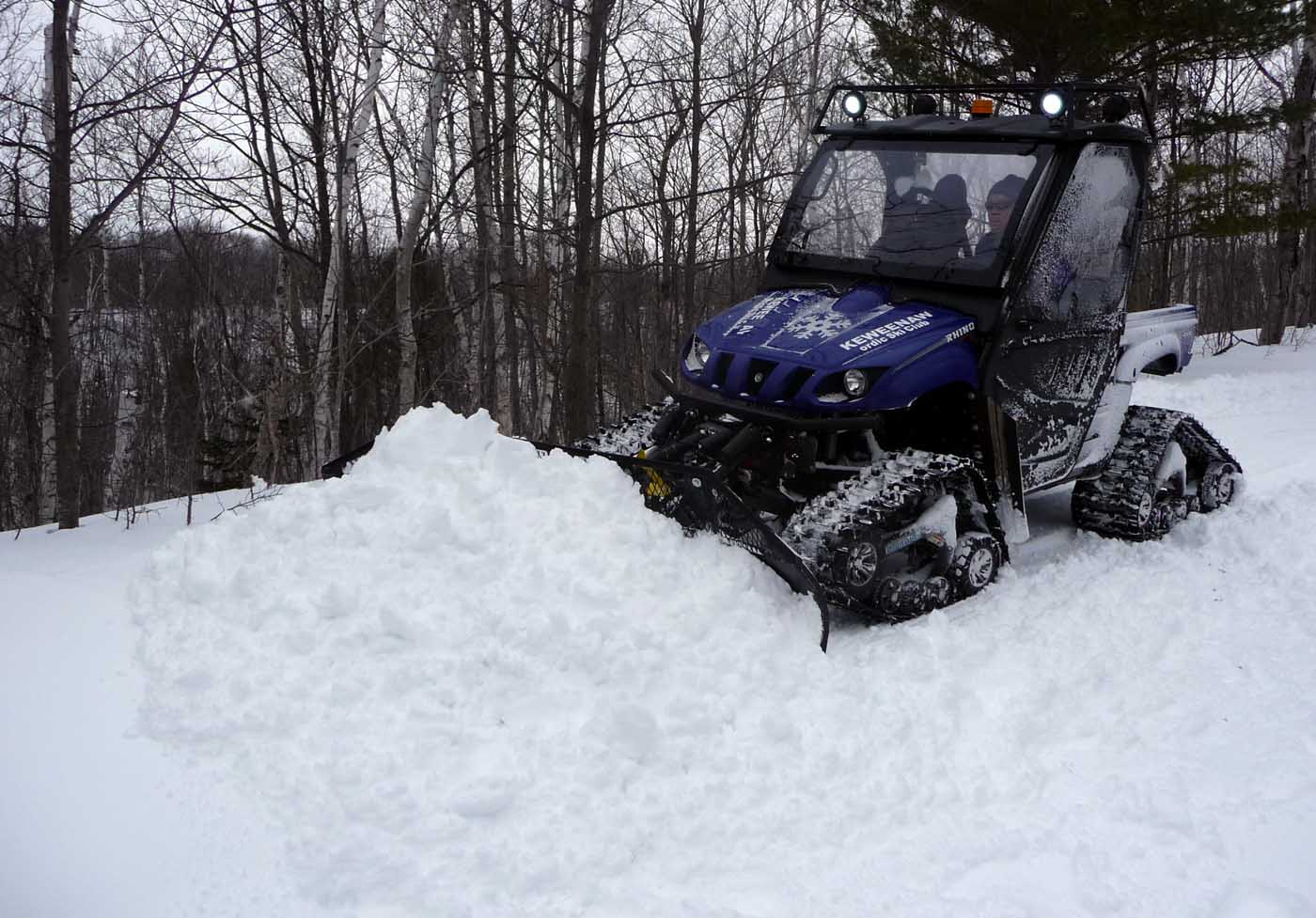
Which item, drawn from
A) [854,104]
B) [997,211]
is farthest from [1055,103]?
[854,104]

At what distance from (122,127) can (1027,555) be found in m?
10.3

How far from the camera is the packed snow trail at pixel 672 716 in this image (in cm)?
297

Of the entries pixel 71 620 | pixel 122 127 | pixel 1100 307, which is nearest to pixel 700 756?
pixel 71 620

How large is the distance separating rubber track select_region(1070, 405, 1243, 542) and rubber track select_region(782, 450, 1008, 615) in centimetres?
137

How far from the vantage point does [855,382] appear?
4559 millimetres

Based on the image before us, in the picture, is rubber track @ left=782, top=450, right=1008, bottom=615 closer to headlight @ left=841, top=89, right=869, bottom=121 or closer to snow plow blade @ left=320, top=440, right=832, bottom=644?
snow plow blade @ left=320, top=440, right=832, bottom=644

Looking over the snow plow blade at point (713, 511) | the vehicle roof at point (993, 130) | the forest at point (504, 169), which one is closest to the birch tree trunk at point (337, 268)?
the forest at point (504, 169)

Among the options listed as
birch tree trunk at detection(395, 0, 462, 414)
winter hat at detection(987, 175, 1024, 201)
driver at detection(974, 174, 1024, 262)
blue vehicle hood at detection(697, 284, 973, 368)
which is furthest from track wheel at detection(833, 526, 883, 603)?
birch tree trunk at detection(395, 0, 462, 414)

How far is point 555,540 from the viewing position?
4328 millimetres

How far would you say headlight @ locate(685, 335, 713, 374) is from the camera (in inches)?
203

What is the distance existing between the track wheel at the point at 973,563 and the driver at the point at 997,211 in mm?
1436

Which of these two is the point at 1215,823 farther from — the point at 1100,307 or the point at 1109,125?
the point at 1109,125

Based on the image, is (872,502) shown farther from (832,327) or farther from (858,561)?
(832,327)

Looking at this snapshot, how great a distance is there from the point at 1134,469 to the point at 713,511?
3072 mm
